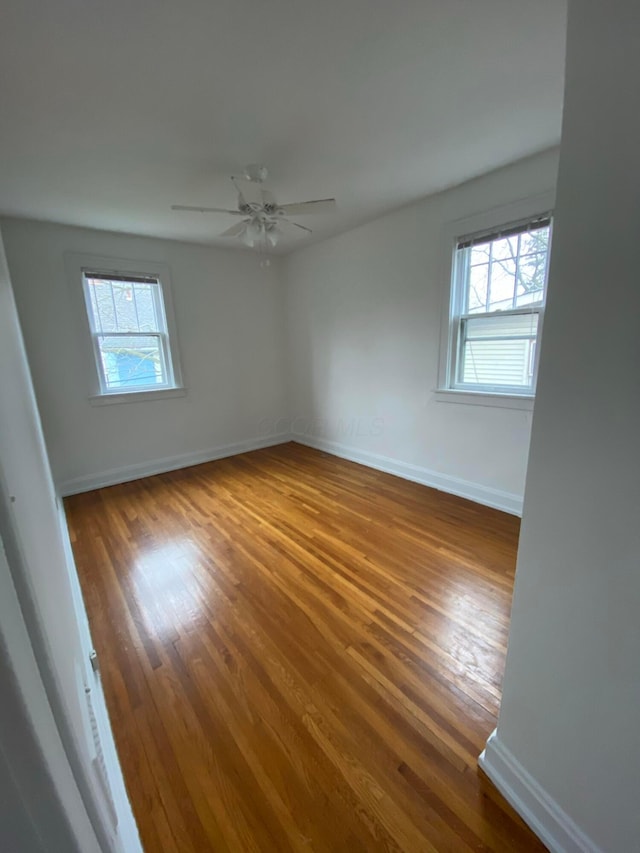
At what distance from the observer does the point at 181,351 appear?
3.93 meters

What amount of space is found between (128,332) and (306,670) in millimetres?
3490

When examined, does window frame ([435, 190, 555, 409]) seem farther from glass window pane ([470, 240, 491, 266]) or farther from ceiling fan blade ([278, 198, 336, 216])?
ceiling fan blade ([278, 198, 336, 216])

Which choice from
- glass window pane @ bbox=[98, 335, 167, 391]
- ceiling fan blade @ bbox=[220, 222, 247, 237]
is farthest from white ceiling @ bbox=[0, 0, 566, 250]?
glass window pane @ bbox=[98, 335, 167, 391]

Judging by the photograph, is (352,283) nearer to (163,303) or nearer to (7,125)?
(163,303)

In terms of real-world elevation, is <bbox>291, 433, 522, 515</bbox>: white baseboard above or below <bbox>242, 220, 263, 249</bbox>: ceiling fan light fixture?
below

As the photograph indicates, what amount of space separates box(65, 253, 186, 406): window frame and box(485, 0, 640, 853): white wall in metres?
3.76

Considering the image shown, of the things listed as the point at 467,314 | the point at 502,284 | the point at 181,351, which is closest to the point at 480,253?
the point at 502,284

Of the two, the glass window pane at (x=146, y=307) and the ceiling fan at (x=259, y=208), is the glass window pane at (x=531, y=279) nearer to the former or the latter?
the ceiling fan at (x=259, y=208)

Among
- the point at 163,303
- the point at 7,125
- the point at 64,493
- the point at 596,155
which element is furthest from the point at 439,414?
the point at 64,493

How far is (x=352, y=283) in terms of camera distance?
3664mm

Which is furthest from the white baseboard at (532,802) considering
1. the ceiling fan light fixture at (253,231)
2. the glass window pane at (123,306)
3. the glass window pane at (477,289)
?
the glass window pane at (123,306)

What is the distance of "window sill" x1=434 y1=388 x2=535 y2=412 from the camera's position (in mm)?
2574

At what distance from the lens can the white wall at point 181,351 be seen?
122 inches

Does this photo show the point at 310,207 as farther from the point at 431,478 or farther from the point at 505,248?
the point at 431,478
